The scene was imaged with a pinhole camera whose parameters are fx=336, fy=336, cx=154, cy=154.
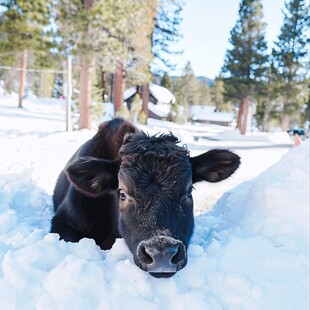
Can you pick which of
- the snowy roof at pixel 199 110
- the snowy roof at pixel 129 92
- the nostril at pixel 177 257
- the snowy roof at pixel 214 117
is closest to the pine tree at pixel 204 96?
the snowy roof at pixel 199 110

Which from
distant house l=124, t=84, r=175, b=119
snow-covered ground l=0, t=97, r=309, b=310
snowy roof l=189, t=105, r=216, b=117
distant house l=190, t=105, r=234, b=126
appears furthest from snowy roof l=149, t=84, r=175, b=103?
snow-covered ground l=0, t=97, r=309, b=310

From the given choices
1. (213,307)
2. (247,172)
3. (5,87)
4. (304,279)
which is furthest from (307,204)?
(5,87)

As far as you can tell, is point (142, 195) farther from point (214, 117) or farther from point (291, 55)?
point (214, 117)

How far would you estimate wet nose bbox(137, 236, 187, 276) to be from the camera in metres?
1.94

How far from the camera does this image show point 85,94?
→ 1420cm

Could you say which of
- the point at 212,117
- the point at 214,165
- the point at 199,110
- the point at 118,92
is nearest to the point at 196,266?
the point at 214,165

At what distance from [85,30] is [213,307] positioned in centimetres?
1243

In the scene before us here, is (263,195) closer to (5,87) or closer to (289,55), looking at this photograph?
(5,87)

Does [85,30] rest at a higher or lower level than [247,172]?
higher

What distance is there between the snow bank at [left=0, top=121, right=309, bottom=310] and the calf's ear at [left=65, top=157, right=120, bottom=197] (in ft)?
1.65

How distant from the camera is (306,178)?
4.24 metres

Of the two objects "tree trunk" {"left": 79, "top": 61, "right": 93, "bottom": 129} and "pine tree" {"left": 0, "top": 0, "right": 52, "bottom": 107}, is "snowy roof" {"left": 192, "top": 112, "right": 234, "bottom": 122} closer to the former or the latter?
"tree trunk" {"left": 79, "top": 61, "right": 93, "bottom": 129}

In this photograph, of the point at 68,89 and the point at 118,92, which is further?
the point at 118,92

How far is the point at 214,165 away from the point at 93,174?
111 centimetres
